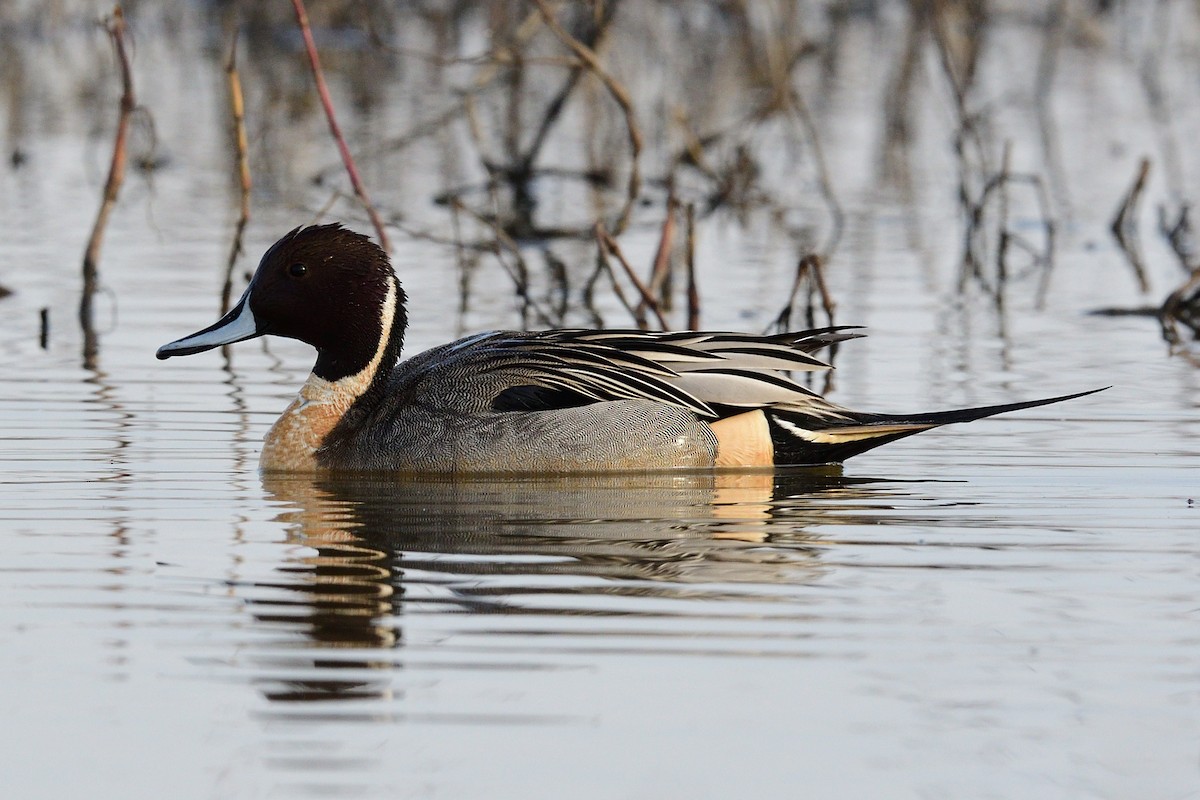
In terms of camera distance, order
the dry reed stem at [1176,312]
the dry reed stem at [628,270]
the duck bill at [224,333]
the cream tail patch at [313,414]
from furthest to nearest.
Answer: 1. the dry reed stem at [1176,312]
2. the dry reed stem at [628,270]
3. the duck bill at [224,333]
4. the cream tail patch at [313,414]

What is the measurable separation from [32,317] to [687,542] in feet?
17.4

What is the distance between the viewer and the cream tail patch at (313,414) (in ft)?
23.6

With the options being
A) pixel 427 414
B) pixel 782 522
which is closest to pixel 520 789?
pixel 782 522

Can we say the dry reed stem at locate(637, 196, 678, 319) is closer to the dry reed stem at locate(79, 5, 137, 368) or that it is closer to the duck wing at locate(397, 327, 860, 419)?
the duck wing at locate(397, 327, 860, 419)

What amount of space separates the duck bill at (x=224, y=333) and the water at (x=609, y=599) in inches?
13.6

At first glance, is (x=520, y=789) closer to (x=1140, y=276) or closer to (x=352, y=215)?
(x=1140, y=276)

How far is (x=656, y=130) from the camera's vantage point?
17469 millimetres

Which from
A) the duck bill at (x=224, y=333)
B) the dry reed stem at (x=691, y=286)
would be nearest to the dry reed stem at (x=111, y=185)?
the duck bill at (x=224, y=333)

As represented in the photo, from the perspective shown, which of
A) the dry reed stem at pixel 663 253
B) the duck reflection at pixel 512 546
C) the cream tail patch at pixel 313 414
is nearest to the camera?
the duck reflection at pixel 512 546

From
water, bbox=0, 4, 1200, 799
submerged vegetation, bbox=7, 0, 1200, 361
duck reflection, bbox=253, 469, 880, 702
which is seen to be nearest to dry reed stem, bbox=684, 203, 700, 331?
submerged vegetation, bbox=7, 0, 1200, 361

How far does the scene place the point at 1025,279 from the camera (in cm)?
1224

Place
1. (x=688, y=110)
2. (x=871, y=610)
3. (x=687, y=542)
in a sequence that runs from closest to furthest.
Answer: (x=871, y=610) → (x=687, y=542) → (x=688, y=110)

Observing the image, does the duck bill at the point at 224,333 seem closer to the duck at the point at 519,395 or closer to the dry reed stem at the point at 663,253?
the duck at the point at 519,395

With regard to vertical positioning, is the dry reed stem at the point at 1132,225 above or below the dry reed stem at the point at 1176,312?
above
